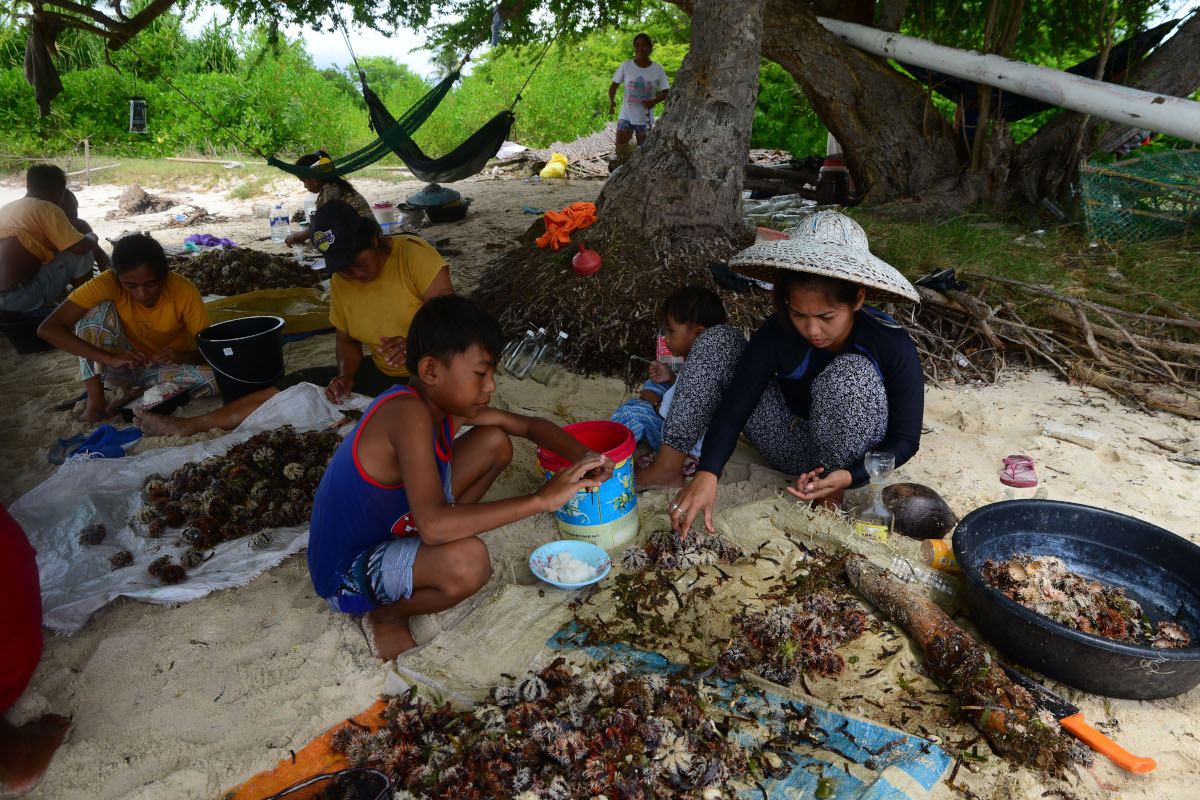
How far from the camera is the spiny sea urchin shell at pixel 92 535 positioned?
2588 mm

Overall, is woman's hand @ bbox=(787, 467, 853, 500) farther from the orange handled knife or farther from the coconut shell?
the orange handled knife

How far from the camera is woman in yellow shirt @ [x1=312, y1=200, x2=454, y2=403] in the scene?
125 inches

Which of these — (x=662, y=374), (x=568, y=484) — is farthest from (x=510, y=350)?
(x=568, y=484)

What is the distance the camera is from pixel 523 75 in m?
15.1

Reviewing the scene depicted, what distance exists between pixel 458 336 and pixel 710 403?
114 centimetres

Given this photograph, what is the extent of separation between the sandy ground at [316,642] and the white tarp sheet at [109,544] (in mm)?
65

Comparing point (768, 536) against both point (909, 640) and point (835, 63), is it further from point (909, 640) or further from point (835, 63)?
point (835, 63)

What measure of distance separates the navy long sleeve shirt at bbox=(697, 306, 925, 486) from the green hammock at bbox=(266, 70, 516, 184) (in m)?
4.47

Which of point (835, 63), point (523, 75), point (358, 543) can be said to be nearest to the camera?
point (358, 543)

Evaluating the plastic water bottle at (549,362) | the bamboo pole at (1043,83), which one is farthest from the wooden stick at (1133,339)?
the plastic water bottle at (549,362)

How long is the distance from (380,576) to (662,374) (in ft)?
5.44

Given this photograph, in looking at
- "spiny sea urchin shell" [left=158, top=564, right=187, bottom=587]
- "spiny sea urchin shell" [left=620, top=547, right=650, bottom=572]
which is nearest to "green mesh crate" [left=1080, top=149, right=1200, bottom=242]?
"spiny sea urchin shell" [left=620, top=547, right=650, bottom=572]

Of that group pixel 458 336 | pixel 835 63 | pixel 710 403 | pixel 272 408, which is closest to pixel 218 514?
pixel 272 408

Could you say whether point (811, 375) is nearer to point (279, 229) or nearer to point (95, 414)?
point (95, 414)
